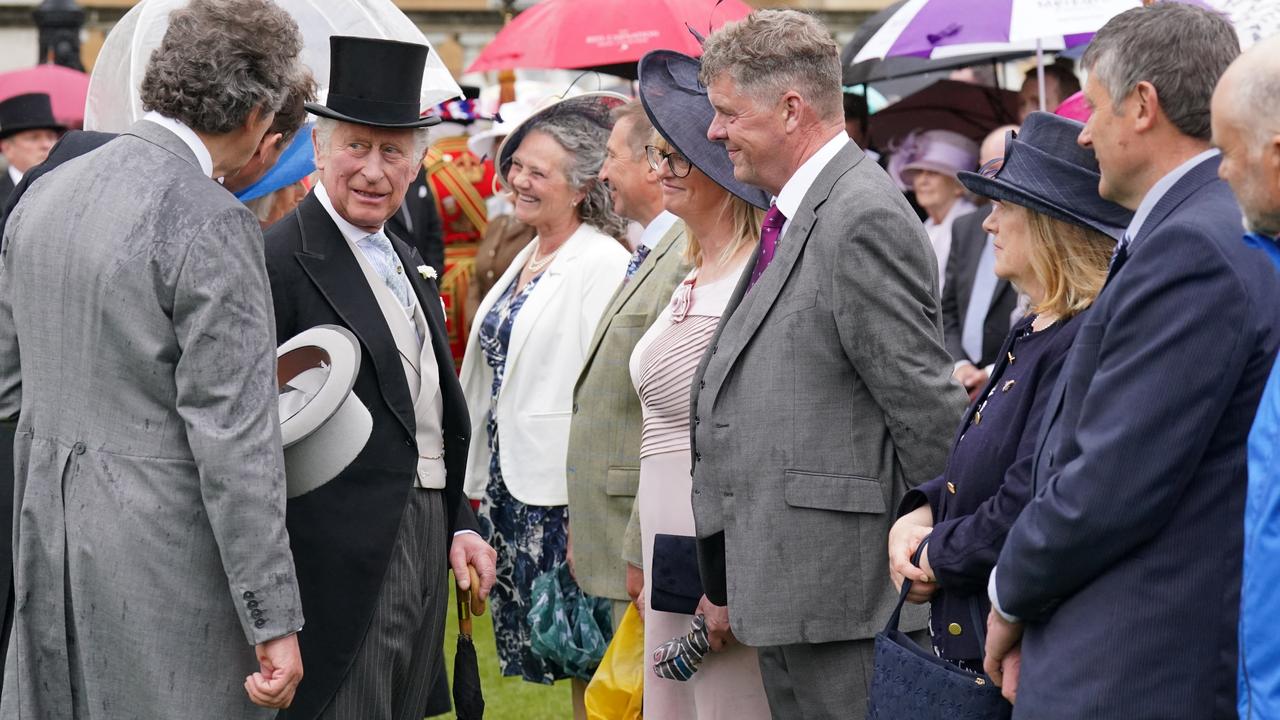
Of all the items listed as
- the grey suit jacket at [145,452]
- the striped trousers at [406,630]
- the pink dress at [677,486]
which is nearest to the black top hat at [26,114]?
the pink dress at [677,486]

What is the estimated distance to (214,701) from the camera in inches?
133

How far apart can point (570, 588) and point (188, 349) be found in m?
2.66

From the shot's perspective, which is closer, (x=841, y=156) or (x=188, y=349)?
(x=188, y=349)

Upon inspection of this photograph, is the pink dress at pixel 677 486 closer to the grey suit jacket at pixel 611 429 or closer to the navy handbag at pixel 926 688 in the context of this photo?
the grey suit jacket at pixel 611 429

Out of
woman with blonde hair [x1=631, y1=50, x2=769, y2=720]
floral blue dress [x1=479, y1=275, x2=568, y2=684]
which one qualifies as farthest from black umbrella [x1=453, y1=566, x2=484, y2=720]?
floral blue dress [x1=479, y1=275, x2=568, y2=684]

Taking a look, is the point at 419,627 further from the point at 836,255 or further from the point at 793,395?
the point at 836,255

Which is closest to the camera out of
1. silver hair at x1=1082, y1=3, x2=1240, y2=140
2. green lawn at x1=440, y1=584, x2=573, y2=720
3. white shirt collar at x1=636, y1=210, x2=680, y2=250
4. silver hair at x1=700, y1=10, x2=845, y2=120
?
silver hair at x1=1082, y1=3, x2=1240, y2=140

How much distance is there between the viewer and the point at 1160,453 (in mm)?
2623

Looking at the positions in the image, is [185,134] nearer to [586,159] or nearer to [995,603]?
[995,603]

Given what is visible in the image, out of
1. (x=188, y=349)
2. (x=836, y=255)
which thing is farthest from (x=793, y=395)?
(x=188, y=349)

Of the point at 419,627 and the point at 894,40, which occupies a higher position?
the point at 894,40

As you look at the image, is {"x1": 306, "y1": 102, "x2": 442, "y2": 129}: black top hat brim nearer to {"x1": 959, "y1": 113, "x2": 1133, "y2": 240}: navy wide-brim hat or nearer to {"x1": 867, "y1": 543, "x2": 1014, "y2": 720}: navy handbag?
{"x1": 959, "y1": 113, "x2": 1133, "y2": 240}: navy wide-brim hat

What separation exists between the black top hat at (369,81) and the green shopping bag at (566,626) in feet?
6.41

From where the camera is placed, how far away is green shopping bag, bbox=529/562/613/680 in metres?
5.61
